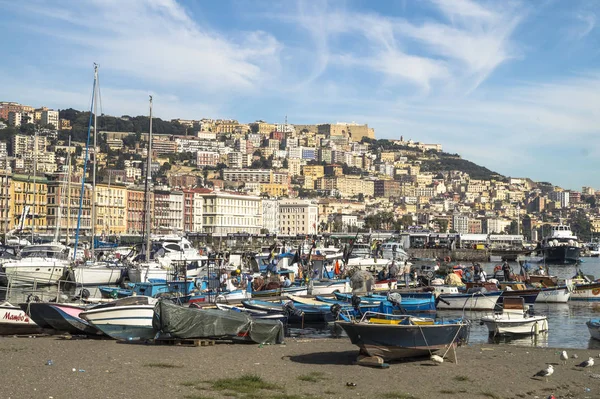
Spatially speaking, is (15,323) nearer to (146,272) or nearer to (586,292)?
(146,272)

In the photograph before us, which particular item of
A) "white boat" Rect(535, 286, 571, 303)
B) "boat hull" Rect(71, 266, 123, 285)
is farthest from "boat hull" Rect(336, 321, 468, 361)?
"boat hull" Rect(71, 266, 123, 285)

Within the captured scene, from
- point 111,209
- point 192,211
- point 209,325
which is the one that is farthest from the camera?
point 192,211

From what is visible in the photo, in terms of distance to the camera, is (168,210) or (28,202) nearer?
(28,202)

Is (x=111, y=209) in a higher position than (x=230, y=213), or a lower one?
lower

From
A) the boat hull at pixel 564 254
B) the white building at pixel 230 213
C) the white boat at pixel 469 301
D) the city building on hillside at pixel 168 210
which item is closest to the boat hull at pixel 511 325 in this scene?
the white boat at pixel 469 301

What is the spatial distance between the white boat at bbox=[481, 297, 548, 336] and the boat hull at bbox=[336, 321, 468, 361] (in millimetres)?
7873

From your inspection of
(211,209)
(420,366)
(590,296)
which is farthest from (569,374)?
(211,209)

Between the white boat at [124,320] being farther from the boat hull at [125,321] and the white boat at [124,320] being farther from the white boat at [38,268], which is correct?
the white boat at [38,268]

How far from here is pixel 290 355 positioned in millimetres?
20312

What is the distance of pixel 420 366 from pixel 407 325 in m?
1.03

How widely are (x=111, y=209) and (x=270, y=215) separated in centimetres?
5789

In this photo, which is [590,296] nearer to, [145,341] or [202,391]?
[145,341]

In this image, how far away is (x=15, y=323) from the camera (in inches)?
909

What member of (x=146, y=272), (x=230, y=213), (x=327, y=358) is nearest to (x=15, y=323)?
(x=327, y=358)
